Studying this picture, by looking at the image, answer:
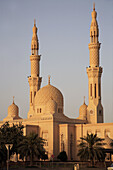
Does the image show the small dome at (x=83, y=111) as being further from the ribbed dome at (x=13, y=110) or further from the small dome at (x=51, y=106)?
the ribbed dome at (x=13, y=110)

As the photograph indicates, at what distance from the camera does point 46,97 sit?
2564 inches

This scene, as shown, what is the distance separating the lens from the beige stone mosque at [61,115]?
59906mm

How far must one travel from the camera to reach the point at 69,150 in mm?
59906

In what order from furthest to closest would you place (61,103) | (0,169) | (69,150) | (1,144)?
(61,103) → (69,150) → (1,144) → (0,169)

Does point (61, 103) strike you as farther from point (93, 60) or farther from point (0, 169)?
point (0, 169)

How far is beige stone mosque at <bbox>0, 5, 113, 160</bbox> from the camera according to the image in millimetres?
59906

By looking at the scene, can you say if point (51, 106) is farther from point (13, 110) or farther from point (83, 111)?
point (13, 110)

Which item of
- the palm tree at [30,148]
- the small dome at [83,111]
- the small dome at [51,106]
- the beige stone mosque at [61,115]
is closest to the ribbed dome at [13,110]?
the beige stone mosque at [61,115]

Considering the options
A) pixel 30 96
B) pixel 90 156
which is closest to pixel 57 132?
pixel 30 96

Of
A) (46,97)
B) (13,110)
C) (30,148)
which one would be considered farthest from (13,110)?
(30,148)

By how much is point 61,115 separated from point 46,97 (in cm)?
402

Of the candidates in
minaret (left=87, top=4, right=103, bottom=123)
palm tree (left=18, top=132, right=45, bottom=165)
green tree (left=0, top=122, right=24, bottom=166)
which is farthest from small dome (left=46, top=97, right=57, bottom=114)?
palm tree (left=18, top=132, right=45, bottom=165)

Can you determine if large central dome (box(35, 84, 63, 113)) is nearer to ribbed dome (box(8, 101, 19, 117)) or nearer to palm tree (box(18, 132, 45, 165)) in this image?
ribbed dome (box(8, 101, 19, 117))

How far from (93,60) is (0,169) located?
28710 millimetres
